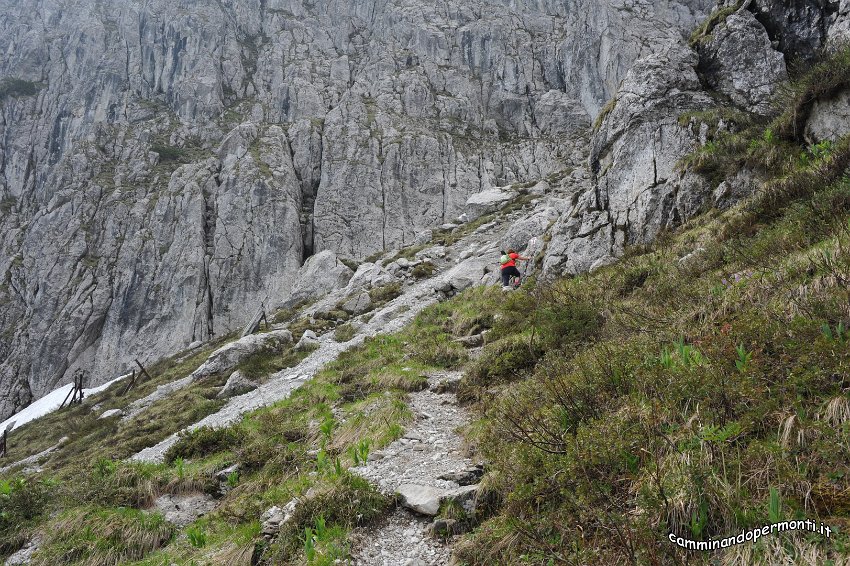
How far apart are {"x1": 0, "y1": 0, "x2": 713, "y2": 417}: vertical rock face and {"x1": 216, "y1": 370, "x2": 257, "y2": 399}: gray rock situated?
4243cm

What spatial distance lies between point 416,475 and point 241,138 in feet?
246

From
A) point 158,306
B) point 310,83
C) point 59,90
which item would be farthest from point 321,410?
point 59,90

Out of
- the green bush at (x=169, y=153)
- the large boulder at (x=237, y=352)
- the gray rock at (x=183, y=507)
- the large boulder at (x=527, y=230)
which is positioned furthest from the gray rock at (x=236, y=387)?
the green bush at (x=169, y=153)

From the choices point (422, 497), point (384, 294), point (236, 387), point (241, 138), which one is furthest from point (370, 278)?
point (241, 138)

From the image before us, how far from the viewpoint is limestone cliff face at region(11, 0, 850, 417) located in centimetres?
6078

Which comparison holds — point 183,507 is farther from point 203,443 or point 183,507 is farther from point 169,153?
point 169,153

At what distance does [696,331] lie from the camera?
5.78 metres

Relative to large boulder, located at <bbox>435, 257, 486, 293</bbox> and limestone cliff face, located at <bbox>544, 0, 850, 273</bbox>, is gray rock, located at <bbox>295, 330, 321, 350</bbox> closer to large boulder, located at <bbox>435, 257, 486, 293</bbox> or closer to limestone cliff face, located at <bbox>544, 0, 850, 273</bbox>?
large boulder, located at <bbox>435, 257, 486, 293</bbox>

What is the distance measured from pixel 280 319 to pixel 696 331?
32.6 m

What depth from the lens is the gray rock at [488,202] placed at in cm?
4941

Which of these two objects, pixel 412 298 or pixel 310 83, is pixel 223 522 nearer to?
pixel 412 298

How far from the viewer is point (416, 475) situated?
19.6 feet

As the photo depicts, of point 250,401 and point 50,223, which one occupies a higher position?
point 50,223

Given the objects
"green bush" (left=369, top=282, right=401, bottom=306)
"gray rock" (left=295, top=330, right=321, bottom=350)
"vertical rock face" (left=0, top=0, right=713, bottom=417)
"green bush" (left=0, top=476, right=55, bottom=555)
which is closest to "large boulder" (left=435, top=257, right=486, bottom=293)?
"green bush" (left=369, top=282, right=401, bottom=306)
